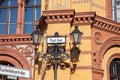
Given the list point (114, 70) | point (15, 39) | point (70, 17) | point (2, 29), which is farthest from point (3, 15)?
point (114, 70)

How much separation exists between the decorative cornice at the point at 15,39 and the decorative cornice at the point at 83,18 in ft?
10.4

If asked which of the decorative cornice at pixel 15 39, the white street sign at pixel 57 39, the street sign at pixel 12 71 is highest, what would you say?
the decorative cornice at pixel 15 39

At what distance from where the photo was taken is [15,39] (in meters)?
17.7

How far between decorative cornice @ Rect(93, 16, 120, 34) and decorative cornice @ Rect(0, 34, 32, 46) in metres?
3.66

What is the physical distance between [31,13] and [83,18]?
446cm

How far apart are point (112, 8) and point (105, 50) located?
2.43 m

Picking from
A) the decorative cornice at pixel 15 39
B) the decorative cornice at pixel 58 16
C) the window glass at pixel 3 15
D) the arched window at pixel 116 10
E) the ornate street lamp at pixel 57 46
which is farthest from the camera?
the window glass at pixel 3 15

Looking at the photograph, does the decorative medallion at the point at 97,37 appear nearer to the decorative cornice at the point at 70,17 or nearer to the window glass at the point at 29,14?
the decorative cornice at the point at 70,17

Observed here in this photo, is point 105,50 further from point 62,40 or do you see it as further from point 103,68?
point 62,40

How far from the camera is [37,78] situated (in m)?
16.6

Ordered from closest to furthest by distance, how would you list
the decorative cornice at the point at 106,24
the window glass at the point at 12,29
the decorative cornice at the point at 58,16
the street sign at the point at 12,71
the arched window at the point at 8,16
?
the street sign at the point at 12,71 → the decorative cornice at the point at 58,16 → the decorative cornice at the point at 106,24 → the window glass at the point at 12,29 → the arched window at the point at 8,16

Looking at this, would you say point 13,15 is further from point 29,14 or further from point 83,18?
point 83,18

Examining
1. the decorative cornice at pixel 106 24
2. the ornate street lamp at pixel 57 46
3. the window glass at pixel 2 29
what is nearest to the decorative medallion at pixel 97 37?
the decorative cornice at pixel 106 24

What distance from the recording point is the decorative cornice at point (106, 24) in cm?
1594
